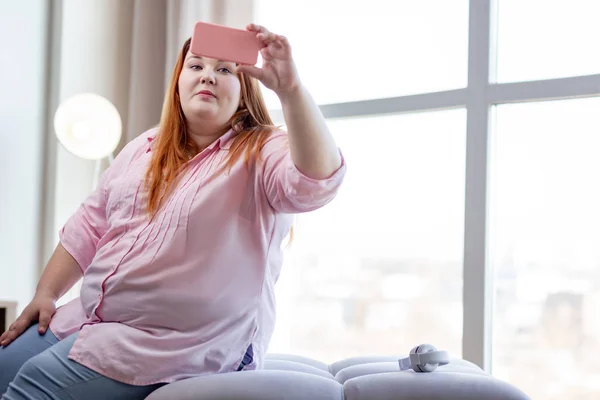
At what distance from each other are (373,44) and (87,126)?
3.69 feet

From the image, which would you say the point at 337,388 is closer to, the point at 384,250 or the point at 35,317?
the point at 35,317

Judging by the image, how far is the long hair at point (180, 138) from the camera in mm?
1642

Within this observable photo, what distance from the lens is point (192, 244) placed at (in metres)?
1.55

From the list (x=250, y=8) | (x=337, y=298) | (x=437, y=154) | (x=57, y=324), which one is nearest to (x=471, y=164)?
(x=437, y=154)

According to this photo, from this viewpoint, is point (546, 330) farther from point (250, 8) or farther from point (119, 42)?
point (119, 42)

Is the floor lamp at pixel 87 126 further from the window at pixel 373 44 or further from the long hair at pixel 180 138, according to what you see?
the long hair at pixel 180 138

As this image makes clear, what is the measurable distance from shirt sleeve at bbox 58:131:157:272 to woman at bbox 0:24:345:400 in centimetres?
5

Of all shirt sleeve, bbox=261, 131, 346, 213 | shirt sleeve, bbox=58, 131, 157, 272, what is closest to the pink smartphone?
shirt sleeve, bbox=261, 131, 346, 213

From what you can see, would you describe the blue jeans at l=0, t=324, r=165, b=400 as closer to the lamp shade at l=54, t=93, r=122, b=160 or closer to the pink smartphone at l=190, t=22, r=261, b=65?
the pink smartphone at l=190, t=22, r=261, b=65

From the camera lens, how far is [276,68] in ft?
4.42

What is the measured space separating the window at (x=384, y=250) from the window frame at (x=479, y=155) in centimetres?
13

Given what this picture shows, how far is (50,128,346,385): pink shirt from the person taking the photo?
1.49 metres

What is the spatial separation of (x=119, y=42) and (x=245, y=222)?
1.83 m

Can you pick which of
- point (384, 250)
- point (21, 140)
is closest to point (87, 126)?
point (21, 140)
